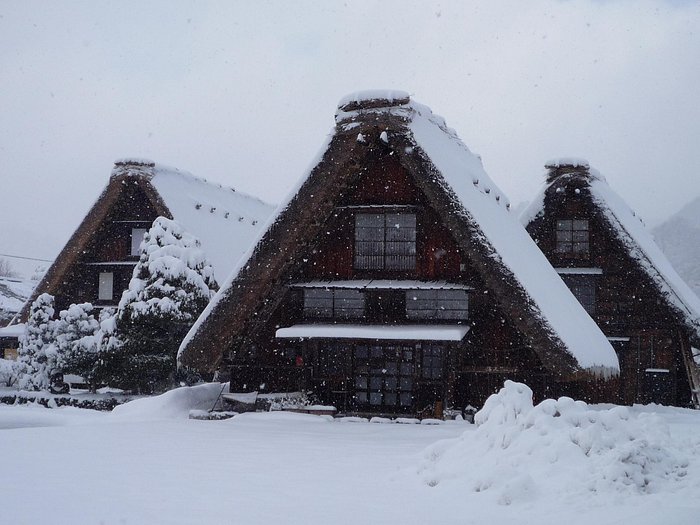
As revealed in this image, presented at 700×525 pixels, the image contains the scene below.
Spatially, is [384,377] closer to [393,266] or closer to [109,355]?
[393,266]

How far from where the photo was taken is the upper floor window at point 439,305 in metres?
13.3

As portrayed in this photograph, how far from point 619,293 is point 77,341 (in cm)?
1434

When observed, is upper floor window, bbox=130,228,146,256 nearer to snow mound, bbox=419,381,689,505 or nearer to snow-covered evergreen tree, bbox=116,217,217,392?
snow-covered evergreen tree, bbox=116,217,217,392

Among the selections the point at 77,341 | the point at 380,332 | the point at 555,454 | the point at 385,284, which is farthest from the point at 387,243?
the point at 77,341

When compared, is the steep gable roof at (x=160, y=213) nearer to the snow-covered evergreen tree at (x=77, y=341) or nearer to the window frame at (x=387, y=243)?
the snow-covered evergreen tree at (x=77, y=341)

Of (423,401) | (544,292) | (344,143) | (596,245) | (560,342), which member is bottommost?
(423,401)

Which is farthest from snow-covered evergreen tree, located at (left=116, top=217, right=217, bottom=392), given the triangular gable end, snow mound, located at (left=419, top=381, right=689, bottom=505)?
snow mound, located at (left=419, top=381, right=689, bottom=505)

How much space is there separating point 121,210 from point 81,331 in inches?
181

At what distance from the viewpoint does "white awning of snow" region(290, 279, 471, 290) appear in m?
12.9

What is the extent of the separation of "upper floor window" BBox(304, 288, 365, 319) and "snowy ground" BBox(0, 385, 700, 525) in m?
4.72

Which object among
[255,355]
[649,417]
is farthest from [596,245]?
[649,417]

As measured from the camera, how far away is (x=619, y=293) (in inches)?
682

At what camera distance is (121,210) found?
2188 centimetres

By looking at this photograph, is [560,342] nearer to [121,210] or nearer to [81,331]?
[81,331]
